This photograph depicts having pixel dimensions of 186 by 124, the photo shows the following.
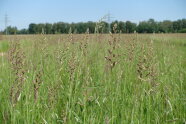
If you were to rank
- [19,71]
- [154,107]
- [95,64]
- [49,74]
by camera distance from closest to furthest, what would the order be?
[19,71] < [154,107] < [49,74] < [95,64]

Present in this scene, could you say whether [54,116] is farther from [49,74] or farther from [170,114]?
[49,74]

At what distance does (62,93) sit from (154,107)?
2.95ft

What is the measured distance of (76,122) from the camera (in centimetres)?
178

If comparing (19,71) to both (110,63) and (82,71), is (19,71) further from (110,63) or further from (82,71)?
(82,71)

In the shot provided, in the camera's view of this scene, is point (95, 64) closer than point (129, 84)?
No

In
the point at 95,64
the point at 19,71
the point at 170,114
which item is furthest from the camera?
the point at 95,64

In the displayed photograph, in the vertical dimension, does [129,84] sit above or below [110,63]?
below

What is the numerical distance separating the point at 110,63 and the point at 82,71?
1.11 meters

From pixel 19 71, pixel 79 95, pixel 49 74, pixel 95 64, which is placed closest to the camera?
pixel 19 71

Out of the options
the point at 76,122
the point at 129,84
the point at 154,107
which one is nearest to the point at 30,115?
the point at 76,122

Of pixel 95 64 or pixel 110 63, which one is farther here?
pixel 95 64

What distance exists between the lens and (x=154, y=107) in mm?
2197

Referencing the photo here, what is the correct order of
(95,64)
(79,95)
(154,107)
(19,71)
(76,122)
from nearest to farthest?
(19,71) < (76,122) < (154,107) < (79,95) < (95,64)

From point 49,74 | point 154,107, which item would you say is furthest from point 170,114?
point 49,74
